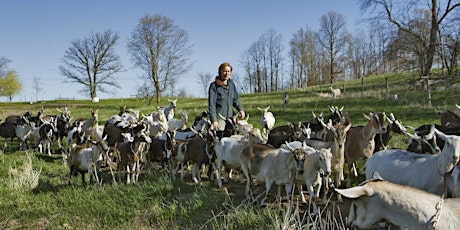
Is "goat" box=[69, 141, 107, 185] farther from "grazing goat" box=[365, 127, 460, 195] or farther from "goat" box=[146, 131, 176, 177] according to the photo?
"grazing goat" box=[365, 127, 460, 195]

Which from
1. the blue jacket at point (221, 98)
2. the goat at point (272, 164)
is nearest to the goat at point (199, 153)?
the blue jacket at point (221, 98)

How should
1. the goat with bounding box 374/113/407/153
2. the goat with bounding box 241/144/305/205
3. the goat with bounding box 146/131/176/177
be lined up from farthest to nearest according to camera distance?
1. the goat with bounding box 146/131/176/177
2. the goat with bounding box 374/113/407/153
3. the goat with bounding box 241/144/305/205

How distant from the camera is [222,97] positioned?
849cm

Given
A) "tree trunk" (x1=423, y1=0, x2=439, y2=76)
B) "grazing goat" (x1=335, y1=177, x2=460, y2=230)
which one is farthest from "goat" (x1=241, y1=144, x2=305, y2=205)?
"tree trunk" (x1=423, y1=0, x2=439, y2=76)

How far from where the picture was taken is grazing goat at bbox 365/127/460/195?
16.2 feet

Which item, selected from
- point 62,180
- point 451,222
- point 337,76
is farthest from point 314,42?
point 451,222

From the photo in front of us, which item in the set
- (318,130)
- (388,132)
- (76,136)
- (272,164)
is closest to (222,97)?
(272,164)

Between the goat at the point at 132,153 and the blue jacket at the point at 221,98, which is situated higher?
the blue jacket at the point at 221,98

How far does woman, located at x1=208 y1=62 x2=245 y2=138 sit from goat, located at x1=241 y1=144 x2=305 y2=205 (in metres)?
1.12

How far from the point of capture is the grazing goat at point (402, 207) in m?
3.57

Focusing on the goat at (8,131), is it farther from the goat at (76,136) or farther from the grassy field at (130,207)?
the grassy field at (130,207)

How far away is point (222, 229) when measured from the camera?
5.97 meters

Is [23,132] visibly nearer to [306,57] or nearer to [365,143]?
[365,143]

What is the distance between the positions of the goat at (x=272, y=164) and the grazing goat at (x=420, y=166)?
121cm
